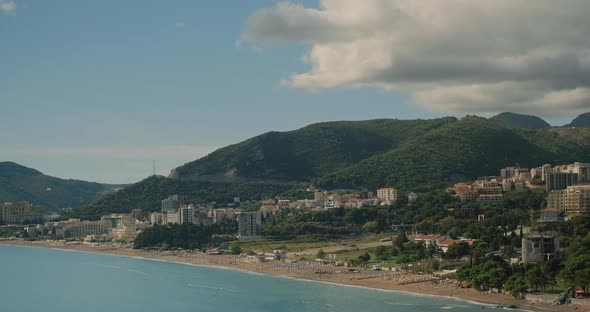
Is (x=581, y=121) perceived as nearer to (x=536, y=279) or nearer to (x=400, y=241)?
(x=400, y=241)

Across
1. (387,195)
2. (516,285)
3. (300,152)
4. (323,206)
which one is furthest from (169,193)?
(516,285)

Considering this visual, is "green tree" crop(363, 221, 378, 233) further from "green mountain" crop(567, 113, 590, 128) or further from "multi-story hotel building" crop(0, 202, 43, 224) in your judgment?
"green mountain" crop(567, 113, 590, 128)

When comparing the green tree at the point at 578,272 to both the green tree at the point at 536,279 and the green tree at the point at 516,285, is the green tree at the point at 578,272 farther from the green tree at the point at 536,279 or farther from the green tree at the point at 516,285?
the green tree at the point at 516,285

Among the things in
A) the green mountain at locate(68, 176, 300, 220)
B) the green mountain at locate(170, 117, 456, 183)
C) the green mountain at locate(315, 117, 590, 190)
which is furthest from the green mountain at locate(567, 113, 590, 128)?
the green mountain at locate(68, 176, 300, 220)

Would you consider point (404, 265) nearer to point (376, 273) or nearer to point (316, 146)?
point (376, 273)

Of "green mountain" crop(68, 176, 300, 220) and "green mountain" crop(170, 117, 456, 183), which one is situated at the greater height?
"green mountain" crop(170, 117, 456, 183)

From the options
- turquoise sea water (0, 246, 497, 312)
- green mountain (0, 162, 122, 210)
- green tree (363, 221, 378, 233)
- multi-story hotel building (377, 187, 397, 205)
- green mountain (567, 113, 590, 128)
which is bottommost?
turquoise sea water (0, 246, 497, 312)
